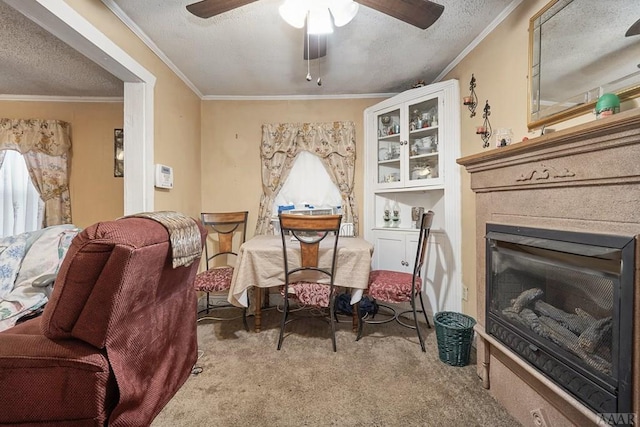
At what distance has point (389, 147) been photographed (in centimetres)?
299

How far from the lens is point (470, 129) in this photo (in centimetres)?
224

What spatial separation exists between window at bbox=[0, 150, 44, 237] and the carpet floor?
2539mm

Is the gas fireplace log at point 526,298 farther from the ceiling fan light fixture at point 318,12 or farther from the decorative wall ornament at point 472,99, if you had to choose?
the ceiling fan light fixture at point 318,12

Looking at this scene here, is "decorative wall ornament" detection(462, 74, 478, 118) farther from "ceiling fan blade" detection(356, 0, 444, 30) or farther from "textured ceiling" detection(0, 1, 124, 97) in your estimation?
"textured ceiling" detection(0, 1, 124, 97)

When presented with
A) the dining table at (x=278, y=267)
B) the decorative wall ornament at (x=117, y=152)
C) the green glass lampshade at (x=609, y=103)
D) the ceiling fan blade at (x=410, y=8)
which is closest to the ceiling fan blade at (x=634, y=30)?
the green glass lampshade at (x=609, y=103)

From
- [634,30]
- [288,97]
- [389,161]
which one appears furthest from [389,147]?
[634,30]

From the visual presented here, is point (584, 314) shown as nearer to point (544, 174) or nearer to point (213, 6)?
point (544, 174)

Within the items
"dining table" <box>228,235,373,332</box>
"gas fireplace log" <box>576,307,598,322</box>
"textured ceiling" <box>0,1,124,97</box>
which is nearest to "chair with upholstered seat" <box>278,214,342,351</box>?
"dining table" <box>228,235,373,332</box>

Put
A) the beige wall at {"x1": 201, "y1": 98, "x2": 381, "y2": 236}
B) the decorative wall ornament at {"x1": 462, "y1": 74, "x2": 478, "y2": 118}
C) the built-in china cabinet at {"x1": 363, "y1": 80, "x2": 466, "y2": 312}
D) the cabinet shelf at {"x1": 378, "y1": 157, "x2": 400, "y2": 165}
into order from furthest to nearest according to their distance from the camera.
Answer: the beige wall at {"x1": 201, "y1": 98, "x2": 381, "y2": 236}, the cabinet shelf at {"x1": 378, "y1": 157, "x2": 400, "y2": 165}, the built-in china cabinet at {"x1": 363, "y1": 80, "x2": 466, "y2": 312}, the decorative wall ornament at {"x1": 462, "y1": 74, "x2": 478, "y2": 118}

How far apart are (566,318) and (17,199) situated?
4802 millimetres

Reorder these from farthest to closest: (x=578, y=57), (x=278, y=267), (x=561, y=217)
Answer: (x=278, y=267), (x=578, y=57), (x=561, y=217)

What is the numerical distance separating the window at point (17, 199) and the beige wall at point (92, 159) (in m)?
0.35

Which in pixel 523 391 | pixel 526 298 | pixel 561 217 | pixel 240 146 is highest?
pixel 240 146

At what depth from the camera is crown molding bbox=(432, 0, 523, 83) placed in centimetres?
174
